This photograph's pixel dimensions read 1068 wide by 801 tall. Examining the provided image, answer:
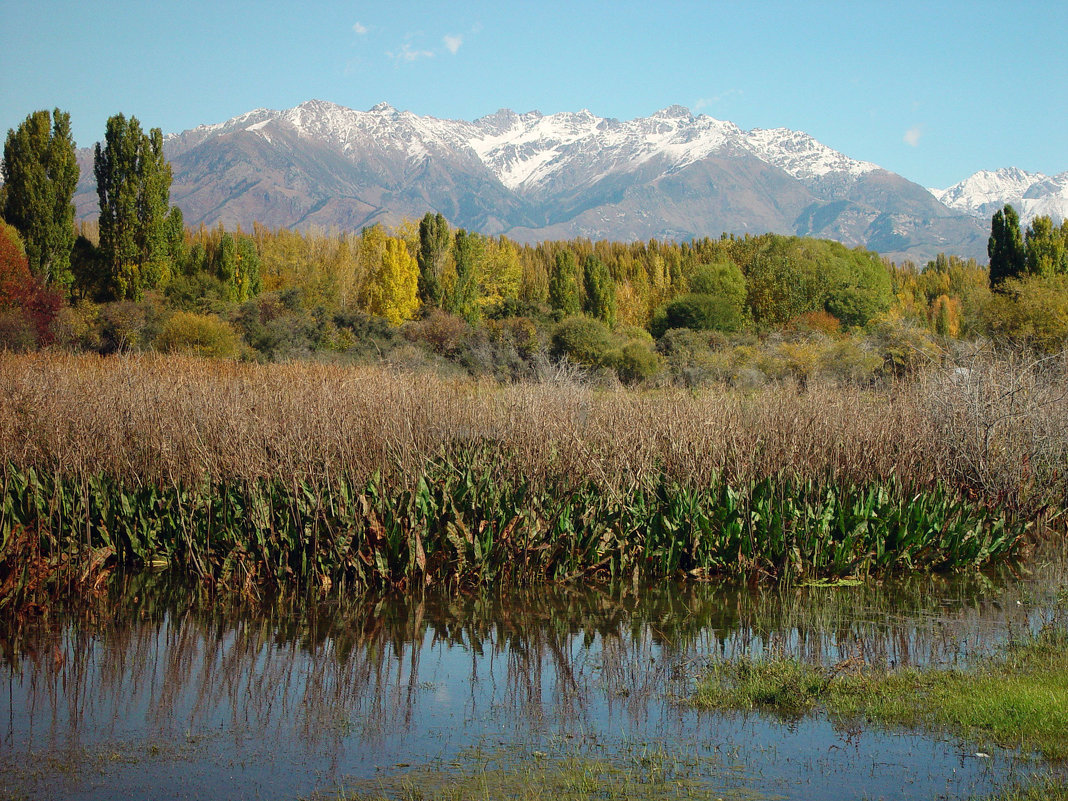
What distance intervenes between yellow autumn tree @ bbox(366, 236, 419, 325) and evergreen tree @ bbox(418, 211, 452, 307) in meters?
1.77

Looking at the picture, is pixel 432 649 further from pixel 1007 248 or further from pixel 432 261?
pixel 1007 248

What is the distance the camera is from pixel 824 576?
8531 mm

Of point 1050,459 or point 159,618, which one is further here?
point 1050,459

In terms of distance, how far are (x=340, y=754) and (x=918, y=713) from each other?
3035mm

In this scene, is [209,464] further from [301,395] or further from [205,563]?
[301,395]

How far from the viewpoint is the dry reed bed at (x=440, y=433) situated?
29.1ft

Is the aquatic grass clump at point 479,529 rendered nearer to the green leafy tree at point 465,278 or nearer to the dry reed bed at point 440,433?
the dry reed bed at point 440,433

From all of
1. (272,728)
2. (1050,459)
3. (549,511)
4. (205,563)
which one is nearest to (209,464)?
(205,563)

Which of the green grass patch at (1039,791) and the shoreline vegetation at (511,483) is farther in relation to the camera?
the shoreline vegetation at (511,483)

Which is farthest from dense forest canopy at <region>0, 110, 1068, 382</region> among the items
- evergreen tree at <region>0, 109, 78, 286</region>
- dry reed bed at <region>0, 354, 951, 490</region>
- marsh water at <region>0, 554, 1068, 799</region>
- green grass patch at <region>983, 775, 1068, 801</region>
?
green grass patch at <region>983, 775, 1068, 801</region>

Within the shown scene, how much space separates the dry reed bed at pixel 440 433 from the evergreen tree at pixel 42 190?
80.6 feet

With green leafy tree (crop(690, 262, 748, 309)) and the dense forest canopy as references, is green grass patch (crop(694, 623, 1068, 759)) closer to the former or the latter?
the dense forest canopy

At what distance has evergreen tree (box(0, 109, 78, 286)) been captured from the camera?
32938 mm

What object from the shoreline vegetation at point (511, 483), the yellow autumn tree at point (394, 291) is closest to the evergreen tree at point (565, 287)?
the yellow autumn tree at point (394, 291)
